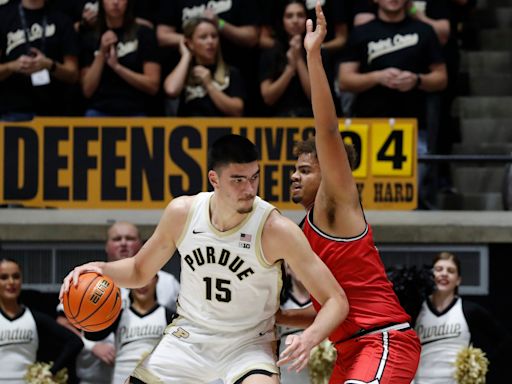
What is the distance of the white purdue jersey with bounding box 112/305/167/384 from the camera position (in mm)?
8586

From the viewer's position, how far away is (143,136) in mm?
9203

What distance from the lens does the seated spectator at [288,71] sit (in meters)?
9.43

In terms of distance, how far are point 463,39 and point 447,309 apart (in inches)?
149

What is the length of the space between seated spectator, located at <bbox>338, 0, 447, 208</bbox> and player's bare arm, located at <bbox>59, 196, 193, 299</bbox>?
3.92 metres

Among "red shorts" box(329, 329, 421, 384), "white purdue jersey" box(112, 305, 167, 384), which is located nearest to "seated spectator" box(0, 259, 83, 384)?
"white purdue jersey" box(112, 305, 167, 384)

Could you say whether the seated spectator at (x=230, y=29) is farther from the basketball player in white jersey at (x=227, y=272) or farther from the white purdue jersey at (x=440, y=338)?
the basketball player in white jersey at (x=227, y=272)

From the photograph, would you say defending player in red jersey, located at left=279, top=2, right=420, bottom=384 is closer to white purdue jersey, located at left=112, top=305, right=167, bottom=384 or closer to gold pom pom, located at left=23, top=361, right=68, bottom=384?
white purdue jersey, located at left=112, top=305, right=167, bottom=384

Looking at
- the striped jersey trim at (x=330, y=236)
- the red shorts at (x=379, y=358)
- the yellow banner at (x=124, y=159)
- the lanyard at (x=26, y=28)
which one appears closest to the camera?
the red shorts at (x=379, y=358)

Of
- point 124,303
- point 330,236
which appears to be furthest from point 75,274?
point 124,303

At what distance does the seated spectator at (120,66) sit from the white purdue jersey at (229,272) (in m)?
3.96

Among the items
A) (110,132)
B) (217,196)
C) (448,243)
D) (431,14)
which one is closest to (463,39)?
(431,14)

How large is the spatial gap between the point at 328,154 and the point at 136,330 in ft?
12.0

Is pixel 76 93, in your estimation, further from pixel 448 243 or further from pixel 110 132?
pixel 448 243

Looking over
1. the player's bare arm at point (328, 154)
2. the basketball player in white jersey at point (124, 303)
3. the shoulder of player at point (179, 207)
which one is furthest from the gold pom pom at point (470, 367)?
the shoulder of player at point (179, 207)
